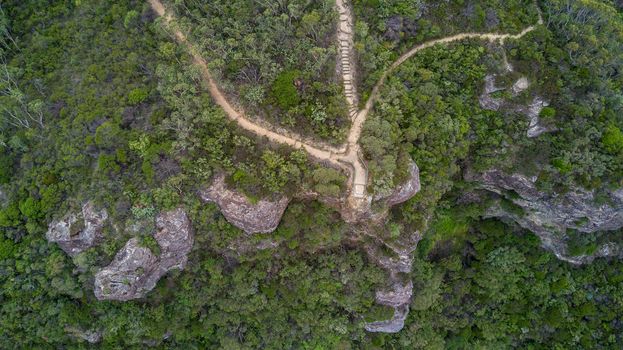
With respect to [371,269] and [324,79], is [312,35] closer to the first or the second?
[324,79]

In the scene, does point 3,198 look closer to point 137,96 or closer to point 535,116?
point 137,96

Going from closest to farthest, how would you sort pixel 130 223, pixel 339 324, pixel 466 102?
pixel 130 223
pixel 466 102
pixel 339 324

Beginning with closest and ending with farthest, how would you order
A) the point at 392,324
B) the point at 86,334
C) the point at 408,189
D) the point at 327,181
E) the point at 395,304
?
1. the point at 327,181
2. the point at 408,189
3. the point at 86,334
4. the point at 395,304
5. the point at 392,324

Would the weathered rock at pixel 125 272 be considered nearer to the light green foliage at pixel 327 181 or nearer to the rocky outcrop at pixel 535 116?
the light green foliage at pixel 327 181

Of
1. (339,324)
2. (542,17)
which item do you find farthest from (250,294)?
(542,17)

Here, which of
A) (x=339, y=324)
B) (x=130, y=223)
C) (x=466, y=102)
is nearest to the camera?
(x=130, y=223)

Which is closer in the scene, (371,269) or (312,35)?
(312,35)

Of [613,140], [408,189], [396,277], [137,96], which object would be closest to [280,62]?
[137,96]
